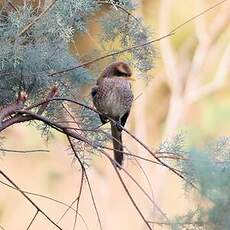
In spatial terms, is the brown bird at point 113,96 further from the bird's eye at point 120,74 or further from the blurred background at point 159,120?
the blurred background at point 159,120

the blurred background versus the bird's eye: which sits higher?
the blurred background

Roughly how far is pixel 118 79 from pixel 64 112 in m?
0.34

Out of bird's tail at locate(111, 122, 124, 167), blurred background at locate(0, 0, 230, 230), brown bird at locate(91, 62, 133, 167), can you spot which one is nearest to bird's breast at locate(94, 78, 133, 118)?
brown bird at locate(91, 62, 133, 167)

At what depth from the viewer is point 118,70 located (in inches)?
86.4

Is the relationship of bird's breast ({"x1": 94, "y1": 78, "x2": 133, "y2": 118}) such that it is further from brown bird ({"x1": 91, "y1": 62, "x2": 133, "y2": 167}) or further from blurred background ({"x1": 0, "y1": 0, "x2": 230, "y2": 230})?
blurred background ({"x1": 0, "y1": 0, "x2": 230, "y2": 230})

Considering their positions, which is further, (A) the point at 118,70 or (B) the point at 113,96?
(B) the point at 113,96

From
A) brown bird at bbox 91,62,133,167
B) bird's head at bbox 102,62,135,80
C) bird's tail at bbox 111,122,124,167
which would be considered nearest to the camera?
bird's tail at bbox 111,122,124,167

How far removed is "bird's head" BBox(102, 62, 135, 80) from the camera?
216 centimetres

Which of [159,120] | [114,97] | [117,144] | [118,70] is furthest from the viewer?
[159,120]

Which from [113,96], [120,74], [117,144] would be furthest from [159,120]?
[117,144]

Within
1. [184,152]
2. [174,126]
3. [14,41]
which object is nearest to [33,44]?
[14,41]

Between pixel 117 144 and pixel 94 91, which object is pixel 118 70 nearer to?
pixel 94 91

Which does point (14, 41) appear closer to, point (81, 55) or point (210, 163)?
point (81, 55)

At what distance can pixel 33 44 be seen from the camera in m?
1.80
